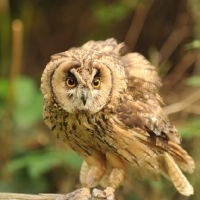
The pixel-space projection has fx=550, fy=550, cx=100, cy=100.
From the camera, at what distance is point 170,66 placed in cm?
400

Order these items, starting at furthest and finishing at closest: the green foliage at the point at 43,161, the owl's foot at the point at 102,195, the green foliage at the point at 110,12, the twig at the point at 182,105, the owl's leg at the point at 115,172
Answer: the green foliage at the point at 110,12 → the twig at the point at 182,105 → the green foliage at the point at 43,161 → the owl's leg at the point at 115,172 → the owl's foot at the point at 102,195

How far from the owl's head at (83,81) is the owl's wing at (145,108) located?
89mm

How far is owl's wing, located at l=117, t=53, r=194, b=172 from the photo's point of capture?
2.02 metres

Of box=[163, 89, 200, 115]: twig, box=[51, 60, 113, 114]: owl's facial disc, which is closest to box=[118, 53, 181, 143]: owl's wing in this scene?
box=[51, 60, 113, 114]: owl's facial disc

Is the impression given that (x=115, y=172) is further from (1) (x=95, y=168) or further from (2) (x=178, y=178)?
(2) (x=178, y=178)

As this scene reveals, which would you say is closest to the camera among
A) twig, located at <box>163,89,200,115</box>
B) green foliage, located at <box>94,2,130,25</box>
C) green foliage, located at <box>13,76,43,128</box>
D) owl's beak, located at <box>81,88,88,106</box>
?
owl's beak, located at <box>81,88,88,106</box>

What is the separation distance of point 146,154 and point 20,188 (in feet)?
4.60

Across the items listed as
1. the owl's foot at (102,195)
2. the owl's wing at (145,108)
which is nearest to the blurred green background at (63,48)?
the owl's wing at (145,108)

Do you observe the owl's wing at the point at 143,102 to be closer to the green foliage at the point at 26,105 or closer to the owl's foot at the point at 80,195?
the owl's foot at the point at 80,195

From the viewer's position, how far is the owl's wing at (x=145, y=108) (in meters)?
2.02

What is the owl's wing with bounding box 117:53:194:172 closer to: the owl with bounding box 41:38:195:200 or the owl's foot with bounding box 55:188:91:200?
the owl with bounding box 41:38:195:200

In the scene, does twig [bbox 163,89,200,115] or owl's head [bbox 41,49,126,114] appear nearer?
owl's head [bbox 41,49,126,114]

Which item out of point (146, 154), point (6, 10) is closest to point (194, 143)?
point (146, 154)

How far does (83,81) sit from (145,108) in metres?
0.42
